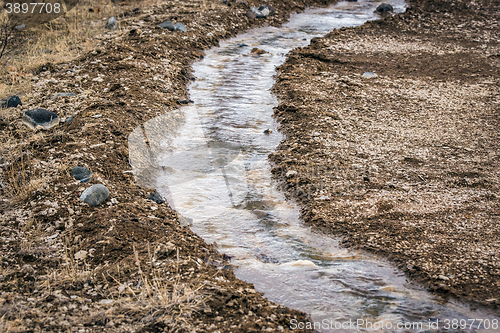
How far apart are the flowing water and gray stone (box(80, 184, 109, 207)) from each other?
1.96 feet

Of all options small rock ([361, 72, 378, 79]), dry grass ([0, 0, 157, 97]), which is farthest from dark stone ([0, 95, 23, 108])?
small rock ([361, 72, 378, 79])

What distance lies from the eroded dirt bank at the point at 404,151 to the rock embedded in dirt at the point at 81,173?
180cm

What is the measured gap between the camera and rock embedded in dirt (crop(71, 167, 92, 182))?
3406mm

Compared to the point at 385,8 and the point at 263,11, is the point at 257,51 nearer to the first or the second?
the point at 263,11

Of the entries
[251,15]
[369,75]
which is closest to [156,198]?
[369,75]

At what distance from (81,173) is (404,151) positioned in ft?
10.6

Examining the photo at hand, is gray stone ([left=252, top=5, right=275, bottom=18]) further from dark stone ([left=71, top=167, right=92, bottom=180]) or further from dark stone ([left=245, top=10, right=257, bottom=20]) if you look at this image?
dark stone ([left=71, top=167, right=92, bottom=180])

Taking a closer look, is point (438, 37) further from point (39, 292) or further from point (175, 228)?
point (39, 292)

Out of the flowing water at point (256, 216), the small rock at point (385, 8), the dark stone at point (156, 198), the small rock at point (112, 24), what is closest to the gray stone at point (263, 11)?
the small rock at point (385, 8)

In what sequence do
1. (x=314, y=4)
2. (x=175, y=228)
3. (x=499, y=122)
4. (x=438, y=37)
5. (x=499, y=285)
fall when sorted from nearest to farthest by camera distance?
(x=499, y=285), (x=175, y=228), (x=499, y=122), (x=438, y=37), (x=314, y=4)

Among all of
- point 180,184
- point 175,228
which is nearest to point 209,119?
point 180,184

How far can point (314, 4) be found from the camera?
1143 cm

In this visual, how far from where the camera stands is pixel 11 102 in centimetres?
457

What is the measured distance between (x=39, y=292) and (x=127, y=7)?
7979 millimetres
